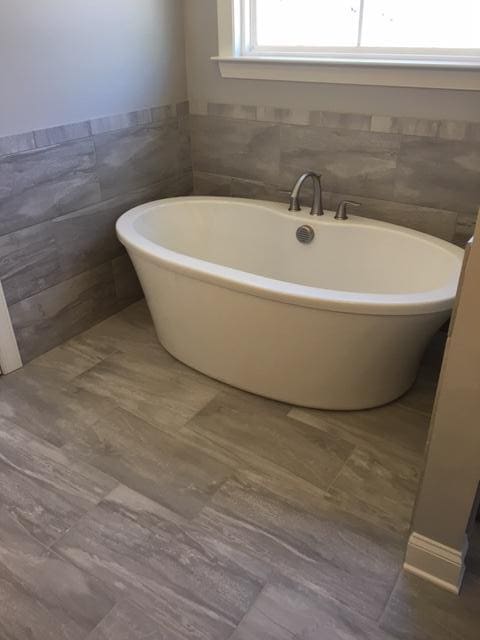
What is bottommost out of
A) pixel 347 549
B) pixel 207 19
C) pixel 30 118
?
pixel 347 549

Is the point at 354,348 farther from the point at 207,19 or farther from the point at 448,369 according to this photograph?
the point at 207,19

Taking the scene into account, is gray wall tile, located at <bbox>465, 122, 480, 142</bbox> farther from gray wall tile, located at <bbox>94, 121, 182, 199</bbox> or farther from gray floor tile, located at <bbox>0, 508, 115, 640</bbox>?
gray floor tile, located at <bbox>0, 508, 115, 640</bbox>

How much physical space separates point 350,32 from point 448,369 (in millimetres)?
1723

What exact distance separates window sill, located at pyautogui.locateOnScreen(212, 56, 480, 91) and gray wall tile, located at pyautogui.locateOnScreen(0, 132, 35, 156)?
100 cm

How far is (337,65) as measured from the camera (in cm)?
225

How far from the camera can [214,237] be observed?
2.71 metres

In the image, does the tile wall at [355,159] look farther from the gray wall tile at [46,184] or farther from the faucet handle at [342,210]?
the gray wall tile at [46,184]

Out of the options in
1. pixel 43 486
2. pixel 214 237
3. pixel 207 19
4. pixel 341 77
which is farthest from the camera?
pixel 214 237

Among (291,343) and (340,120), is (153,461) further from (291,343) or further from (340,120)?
(340,120)

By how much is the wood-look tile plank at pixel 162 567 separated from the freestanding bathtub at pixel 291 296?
676mm

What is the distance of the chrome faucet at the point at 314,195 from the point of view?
2349 mm

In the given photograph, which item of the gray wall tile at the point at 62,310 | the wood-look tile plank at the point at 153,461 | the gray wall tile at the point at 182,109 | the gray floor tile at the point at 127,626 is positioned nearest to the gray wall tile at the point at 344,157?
the gray wall tile at the point at 182,109

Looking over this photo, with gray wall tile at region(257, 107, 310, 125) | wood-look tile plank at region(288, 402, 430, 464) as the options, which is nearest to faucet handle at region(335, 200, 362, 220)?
gray wall tile at region(257, 107, 310, 125)

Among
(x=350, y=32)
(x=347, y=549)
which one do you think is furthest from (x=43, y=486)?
(x=350, y=32)
